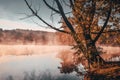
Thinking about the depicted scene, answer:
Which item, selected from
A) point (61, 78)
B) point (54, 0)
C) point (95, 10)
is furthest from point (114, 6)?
point (61, 78)

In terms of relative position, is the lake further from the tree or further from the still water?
the tree

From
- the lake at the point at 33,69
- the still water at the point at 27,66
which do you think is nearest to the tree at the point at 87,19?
the lake at the point at 33,69

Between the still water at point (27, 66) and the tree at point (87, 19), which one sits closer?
the tree at point (87, 19)

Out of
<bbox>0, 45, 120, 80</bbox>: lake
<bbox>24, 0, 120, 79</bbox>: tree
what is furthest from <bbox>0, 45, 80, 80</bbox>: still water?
<bbox>24, 0, 120, 79</bbox>: tree

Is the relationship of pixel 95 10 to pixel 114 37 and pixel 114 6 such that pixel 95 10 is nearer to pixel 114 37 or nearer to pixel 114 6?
pixel 114 6

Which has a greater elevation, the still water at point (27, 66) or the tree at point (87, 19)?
the tree at point (87, 19)

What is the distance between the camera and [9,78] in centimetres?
3534

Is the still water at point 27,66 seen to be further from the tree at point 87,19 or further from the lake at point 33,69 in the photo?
the tree at point 87,19

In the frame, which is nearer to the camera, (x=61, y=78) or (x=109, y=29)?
(x=109, y=29)

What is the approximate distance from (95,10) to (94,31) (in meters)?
1.78

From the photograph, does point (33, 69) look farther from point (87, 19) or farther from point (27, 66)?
point (87, 19)

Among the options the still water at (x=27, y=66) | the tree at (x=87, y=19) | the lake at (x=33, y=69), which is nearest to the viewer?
the tree at (x=87, y=19)

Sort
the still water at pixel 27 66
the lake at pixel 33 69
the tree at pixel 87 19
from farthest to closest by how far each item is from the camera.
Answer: the still water at pixel 27 66, the lake at pixel 33 69, the tree at pixel 87 19

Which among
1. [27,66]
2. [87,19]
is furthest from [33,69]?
[87,19]
